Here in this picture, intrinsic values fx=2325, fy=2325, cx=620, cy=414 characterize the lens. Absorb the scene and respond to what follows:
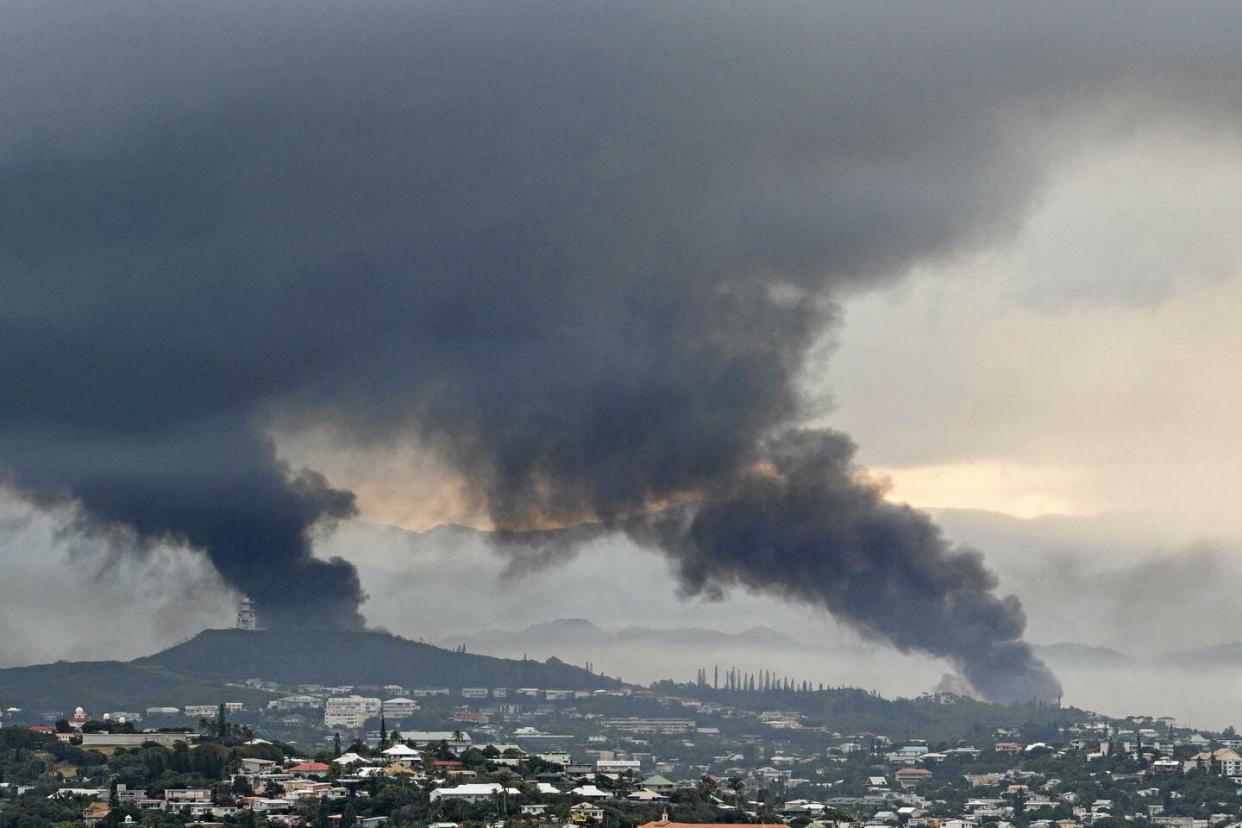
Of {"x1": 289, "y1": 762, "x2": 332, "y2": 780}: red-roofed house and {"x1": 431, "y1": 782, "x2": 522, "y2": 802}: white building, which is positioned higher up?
{"x1": 289, "y1": 762, "x2": 332, "y2": 780}: red-roofed house

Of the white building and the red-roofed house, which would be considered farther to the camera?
the red-roofed house

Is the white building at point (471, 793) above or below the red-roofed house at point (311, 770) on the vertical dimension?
below

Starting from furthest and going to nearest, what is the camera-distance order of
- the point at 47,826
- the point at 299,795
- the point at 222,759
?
the point at 222,759
the point at 299,795
the point at 47,826

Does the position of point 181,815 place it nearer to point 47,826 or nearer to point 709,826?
point 47,826

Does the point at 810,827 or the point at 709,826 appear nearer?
the point at 709,826

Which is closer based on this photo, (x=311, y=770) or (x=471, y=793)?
(x=471, y=793)

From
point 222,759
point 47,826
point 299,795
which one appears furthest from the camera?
point 222,759

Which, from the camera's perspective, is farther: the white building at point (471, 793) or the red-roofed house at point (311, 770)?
the red-roofed house at point (311, 770)

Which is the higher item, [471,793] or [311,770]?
[311,770]

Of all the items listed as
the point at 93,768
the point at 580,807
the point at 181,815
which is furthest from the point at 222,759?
the point at 580,807
